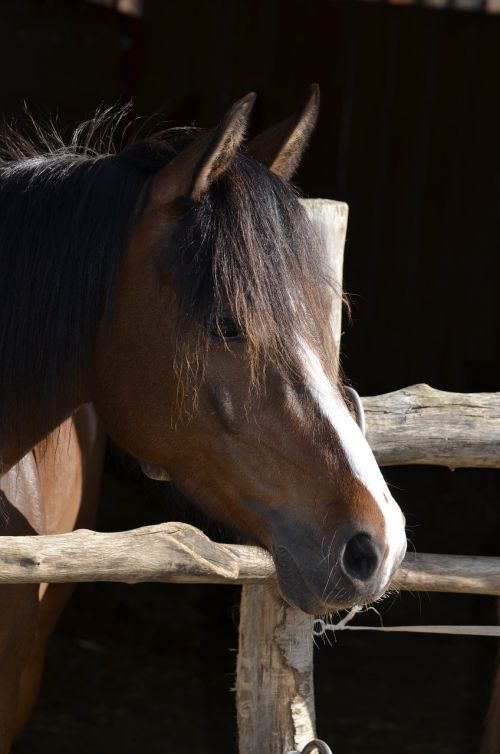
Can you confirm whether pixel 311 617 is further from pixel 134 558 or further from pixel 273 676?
pixel 134 558

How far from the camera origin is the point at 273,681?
2297 millimetres

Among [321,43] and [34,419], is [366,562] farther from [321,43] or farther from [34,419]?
[321,43]

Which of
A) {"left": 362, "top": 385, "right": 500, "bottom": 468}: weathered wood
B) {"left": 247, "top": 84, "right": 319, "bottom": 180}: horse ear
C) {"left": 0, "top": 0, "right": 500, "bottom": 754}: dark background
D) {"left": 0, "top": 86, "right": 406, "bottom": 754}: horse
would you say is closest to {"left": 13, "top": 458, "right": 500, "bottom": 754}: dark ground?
{"left": 0, "top": 0, "right": 500, "bottom": 754}: dark background

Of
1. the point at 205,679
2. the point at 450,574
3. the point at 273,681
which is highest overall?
the point at 450,574

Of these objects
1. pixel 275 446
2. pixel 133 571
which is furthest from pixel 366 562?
pixel 133 571

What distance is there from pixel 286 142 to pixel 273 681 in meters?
1.20

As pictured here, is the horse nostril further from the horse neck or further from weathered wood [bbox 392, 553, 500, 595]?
the horse neck

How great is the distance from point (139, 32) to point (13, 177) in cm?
680

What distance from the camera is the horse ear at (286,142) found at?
216 cm

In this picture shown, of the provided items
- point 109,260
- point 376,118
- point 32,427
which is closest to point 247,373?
point 109,260

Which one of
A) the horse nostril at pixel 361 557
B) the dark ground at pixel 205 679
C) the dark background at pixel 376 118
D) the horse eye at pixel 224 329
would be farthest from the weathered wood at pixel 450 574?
the dark background at pixel 376 118

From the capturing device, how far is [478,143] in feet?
28.5

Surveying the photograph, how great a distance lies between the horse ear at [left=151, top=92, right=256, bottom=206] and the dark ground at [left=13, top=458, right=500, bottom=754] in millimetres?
2372

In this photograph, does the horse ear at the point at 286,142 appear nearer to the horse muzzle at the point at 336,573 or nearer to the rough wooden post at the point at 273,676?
the rough wooden post at the point at 273,676
